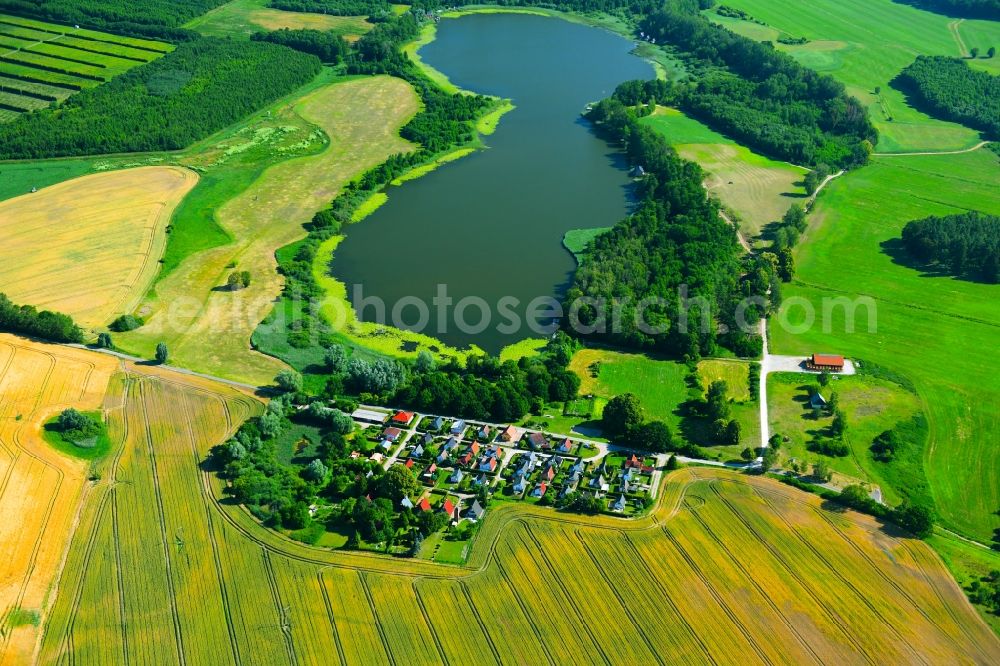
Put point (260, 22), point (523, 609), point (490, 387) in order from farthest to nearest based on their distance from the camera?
point (260, 22) → point (490, 387) → point (523, 609)

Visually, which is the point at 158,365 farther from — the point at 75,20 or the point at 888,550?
the point at 75,20

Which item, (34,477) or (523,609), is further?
(34,477)

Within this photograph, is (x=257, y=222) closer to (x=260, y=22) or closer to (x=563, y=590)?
(x=563, y=590)

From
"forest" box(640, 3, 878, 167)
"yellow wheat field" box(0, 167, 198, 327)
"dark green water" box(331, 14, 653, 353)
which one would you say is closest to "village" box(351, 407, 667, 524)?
"dark green water" box(331, 14, 653, 353)

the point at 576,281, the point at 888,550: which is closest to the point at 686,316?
the point at 576,281

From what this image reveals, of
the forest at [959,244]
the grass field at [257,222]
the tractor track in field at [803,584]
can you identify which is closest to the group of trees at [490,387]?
the grass field at [257,222]

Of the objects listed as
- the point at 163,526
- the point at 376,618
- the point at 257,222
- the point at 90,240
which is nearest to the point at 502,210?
the point at 257,222
